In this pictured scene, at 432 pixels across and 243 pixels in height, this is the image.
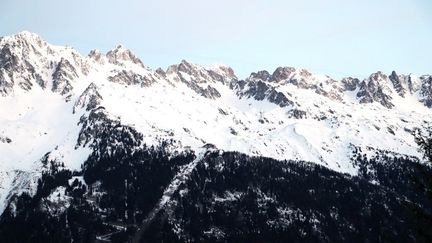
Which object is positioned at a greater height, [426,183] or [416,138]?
[416,138]

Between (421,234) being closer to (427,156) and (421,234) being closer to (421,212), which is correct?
(421,212)

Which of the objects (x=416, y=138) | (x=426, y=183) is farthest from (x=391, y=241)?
(x=416, y=138)

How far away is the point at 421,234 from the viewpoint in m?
27.6

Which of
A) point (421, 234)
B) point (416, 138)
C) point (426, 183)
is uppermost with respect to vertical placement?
point (416, 138)

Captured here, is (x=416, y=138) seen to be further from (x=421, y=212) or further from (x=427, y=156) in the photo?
(x=421, y=212)

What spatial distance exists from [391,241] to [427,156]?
550cm

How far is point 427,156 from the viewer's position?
2983cm

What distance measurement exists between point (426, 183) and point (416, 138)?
2.56 m

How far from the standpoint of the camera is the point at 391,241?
27.2 metres

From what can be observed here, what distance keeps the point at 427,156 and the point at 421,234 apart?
4493 millimetres

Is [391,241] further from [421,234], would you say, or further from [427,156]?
[427,156]

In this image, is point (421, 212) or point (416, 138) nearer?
point (421, 212)

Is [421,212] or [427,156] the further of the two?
[427,156]

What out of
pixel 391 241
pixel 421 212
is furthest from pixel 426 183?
pixel 391 241
